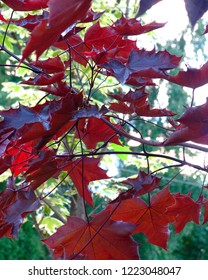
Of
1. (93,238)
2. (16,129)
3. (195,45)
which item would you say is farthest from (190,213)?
(195,45)

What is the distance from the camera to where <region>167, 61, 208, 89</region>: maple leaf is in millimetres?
458

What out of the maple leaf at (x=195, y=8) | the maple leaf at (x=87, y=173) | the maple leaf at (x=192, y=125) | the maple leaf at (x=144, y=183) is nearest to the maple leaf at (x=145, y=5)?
the maple leaf at (x=195, y=8)

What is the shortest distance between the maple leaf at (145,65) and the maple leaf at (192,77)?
0.05 feet

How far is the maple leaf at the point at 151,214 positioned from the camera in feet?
2.02

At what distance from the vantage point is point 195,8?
0.81 ft

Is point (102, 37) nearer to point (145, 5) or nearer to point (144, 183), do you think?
point (144, 183)

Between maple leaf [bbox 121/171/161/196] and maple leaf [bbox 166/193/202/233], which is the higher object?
maple leaf [bbox 121/171/161/196]

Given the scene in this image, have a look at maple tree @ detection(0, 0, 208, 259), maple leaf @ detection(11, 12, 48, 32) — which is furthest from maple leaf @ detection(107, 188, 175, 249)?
maple leaf @ detection(11, 12, 48, 32)

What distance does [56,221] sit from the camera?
1980 mm

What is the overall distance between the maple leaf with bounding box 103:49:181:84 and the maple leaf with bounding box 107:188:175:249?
20 centimetres

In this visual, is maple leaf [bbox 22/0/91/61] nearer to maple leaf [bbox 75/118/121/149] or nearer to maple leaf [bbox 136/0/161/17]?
maple leaf [bbox 136/0/161/17]

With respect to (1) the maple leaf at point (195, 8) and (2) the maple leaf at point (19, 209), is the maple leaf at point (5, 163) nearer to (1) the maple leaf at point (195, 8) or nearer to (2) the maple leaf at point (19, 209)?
(2) the maple leaf at point (19, 209)
